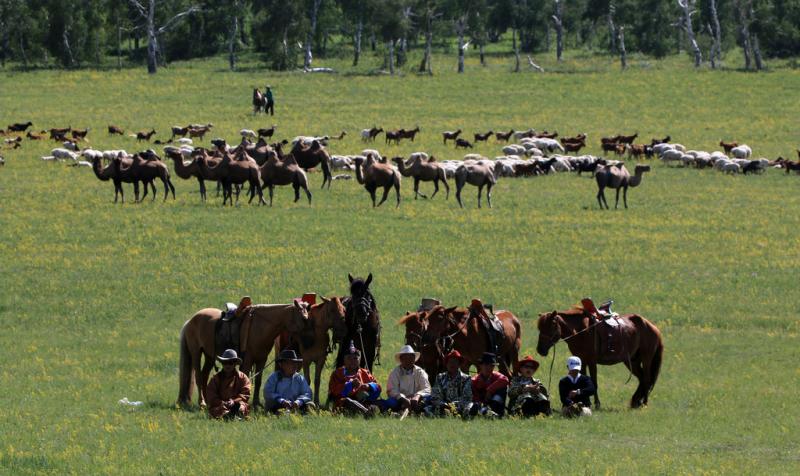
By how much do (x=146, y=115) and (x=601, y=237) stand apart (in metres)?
42.2

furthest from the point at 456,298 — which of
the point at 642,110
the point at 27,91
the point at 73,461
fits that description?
the point at 27,91

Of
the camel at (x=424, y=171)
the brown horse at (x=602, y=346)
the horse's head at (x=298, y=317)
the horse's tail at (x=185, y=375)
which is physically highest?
the horse's head at (x=298, y=317)

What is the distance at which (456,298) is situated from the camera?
30.0m

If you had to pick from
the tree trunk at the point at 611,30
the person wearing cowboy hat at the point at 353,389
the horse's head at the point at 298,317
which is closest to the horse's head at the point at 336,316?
the horse's head at the point at 298,317

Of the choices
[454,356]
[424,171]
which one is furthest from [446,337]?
[424,171]

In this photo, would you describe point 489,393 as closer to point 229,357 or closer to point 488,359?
point 488,359

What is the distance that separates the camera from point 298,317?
18.7m

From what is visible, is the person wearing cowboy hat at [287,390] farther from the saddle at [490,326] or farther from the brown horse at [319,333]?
the saddle at [490,326]

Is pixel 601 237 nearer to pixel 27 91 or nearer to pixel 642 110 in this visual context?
pixel 642 110

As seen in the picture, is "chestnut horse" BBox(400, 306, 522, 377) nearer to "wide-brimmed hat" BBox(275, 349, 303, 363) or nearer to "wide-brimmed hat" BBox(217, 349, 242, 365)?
"wide-brimmed hat" BBox(275, 349, 303, 363)

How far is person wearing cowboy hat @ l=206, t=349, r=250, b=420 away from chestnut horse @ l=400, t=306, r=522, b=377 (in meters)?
2.75

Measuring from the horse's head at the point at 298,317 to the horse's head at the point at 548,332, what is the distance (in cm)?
346

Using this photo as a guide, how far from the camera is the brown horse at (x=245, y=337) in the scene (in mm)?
18875

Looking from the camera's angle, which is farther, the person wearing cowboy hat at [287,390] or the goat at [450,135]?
the goat at [450,135]
